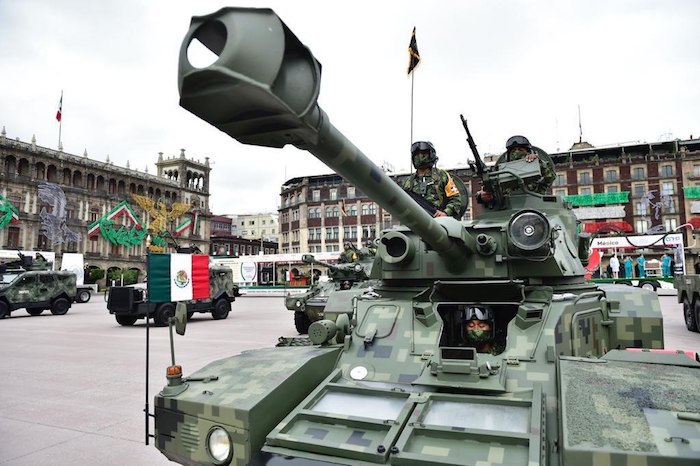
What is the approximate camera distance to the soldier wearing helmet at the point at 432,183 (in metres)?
6.77

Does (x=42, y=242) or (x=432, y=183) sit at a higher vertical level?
(x=42, y=242)

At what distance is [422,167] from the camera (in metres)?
7.00

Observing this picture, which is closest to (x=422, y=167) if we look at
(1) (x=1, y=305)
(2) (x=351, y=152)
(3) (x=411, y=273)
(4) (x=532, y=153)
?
(4) (x=532, y=153)

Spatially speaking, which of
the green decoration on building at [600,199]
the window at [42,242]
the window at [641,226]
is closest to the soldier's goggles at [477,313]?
the window at [42,242]

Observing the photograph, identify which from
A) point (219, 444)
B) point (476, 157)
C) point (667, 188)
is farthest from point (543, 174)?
point (667, 188)

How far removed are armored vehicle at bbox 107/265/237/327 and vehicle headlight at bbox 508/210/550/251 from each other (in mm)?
13240

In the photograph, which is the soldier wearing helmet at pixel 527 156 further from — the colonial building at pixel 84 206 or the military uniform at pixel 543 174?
the colonial building at pixel 84 206

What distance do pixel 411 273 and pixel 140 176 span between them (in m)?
66.7

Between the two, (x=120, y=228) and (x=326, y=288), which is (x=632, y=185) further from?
(x=120, y=228)

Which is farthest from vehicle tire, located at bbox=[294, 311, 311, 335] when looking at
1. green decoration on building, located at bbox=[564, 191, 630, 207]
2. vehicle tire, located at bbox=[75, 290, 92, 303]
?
green decoration on building, located at bbox=[564, 191, 630, 207]

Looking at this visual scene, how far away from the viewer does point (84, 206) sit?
5856cm

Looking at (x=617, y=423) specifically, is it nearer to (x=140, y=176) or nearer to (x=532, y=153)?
(x=532, y=153)

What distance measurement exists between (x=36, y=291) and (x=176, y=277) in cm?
1946

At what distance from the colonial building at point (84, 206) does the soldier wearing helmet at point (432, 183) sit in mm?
52314
